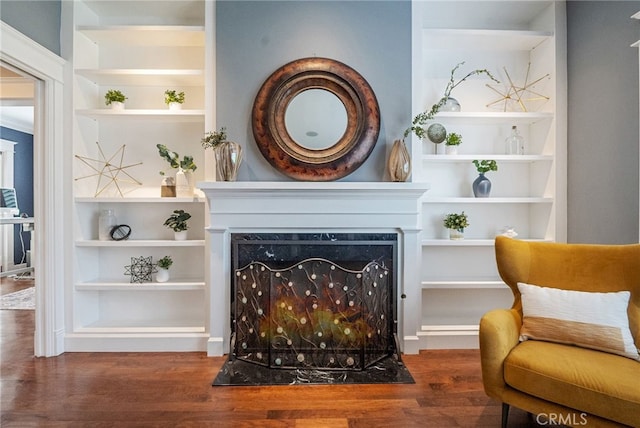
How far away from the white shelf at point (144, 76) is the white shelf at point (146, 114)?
28cm

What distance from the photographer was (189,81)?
3.00 m

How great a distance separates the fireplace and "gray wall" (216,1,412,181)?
1.79 feet

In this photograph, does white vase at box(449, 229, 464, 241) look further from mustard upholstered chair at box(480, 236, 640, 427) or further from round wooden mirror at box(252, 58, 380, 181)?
round wooden mirror at box(252, 58, 380, 181)

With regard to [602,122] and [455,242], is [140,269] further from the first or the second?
[602,122]

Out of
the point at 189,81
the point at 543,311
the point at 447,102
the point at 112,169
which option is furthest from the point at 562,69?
the point at 112,169

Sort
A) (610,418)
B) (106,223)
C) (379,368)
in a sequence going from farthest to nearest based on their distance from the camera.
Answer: (106,223), (379,368), (610,418)

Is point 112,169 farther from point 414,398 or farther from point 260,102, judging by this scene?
point 414,398

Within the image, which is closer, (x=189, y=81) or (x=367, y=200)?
(x=367, y=200)

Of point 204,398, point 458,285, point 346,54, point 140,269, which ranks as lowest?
point 204,398

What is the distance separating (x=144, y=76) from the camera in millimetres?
2889

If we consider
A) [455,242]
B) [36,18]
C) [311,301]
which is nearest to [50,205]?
[36,18]

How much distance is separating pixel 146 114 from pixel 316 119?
1364 mm

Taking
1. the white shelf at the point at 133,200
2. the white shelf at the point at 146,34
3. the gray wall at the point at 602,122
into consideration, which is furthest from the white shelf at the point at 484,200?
the white shelf at the point at 146,34

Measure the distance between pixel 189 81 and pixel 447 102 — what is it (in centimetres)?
219
